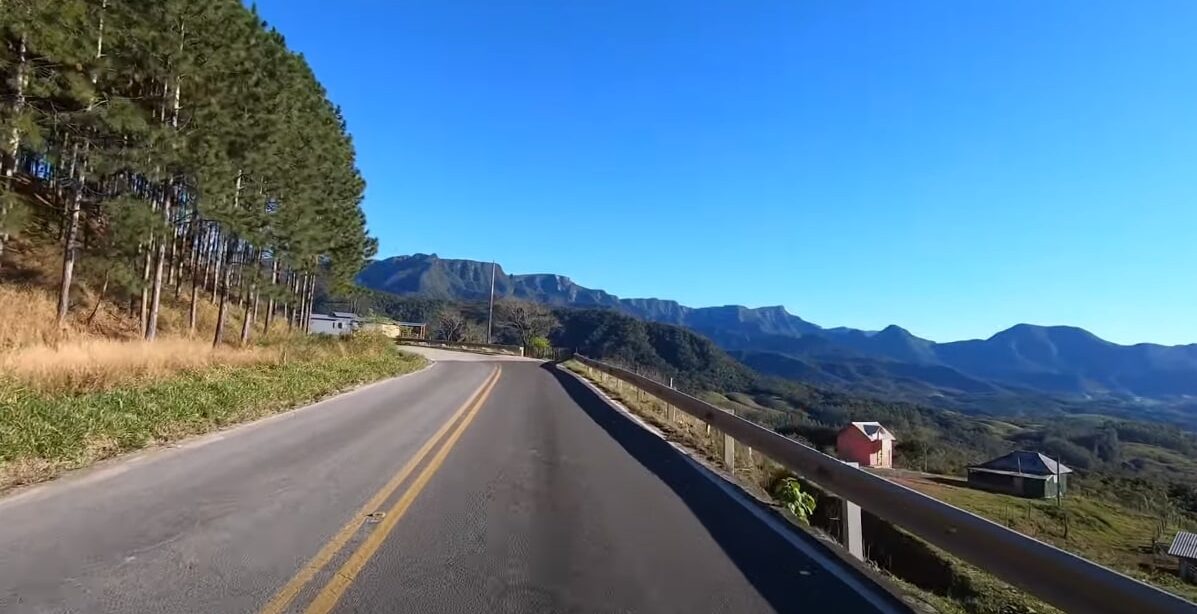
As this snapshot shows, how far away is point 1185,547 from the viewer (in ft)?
32.1

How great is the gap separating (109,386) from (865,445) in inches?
788

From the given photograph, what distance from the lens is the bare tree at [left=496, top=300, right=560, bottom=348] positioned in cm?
9412

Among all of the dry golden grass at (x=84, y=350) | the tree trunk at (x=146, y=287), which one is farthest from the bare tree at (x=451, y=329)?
the dry golden grass at (x=84, y=350)

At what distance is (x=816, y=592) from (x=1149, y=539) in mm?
10014

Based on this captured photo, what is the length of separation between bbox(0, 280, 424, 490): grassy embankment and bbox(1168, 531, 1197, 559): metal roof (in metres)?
13.5

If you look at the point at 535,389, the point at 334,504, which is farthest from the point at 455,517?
the point at 535,389

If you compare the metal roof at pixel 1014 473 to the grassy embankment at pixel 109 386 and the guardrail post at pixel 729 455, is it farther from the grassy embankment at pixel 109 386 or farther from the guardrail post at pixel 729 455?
the grassy embankment at pixel 109 386

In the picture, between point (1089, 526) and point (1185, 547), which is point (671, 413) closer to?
point (1089, 526)

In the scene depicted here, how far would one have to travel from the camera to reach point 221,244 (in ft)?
129

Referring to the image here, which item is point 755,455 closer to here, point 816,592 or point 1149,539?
point 1149,539

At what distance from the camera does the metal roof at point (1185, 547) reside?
942cm

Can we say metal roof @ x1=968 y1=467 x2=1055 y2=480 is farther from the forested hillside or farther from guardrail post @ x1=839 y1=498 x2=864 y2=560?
the forested hillside

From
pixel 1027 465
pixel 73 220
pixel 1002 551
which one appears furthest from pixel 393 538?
pixel 73 220

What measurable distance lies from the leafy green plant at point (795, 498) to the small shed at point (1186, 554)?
14.2 ft
